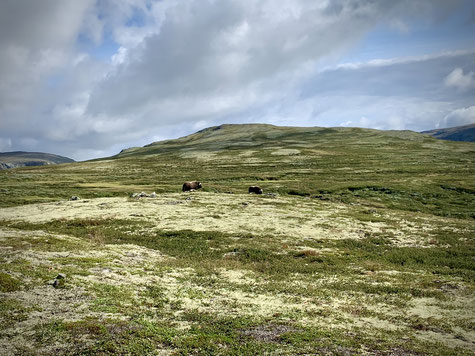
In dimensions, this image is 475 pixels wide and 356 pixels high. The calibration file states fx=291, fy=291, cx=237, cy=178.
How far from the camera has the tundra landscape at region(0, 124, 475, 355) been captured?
46.8 feet

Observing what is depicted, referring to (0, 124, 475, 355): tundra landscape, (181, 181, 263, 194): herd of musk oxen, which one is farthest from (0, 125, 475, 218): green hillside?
(0, 124, 475, 355): tundra landscape

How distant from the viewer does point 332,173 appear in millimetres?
106625

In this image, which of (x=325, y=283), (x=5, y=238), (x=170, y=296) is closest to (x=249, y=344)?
(x=170, y=296)

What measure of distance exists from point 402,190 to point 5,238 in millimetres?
78694

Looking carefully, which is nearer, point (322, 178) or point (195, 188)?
point (195, 188)

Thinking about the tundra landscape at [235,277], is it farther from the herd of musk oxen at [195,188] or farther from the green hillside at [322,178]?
the herd of musk oxen at [195,188]

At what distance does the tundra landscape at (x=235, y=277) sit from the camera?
46.8 ft

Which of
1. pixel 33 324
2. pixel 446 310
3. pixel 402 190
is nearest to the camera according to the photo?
pixel 33 324

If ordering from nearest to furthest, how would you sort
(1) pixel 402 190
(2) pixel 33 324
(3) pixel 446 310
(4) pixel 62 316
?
1. (2) pixel 33 324
2. (4) pixel 62 316
3. (3) pixel 446 310
4. (1) pixel 402 190

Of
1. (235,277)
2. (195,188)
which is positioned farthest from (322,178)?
(235,277)

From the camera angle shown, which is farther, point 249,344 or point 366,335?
point 366,335

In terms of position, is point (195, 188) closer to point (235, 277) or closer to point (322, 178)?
point (322, 178)

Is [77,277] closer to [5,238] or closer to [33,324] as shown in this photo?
[33,324]

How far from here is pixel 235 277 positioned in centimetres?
2562
